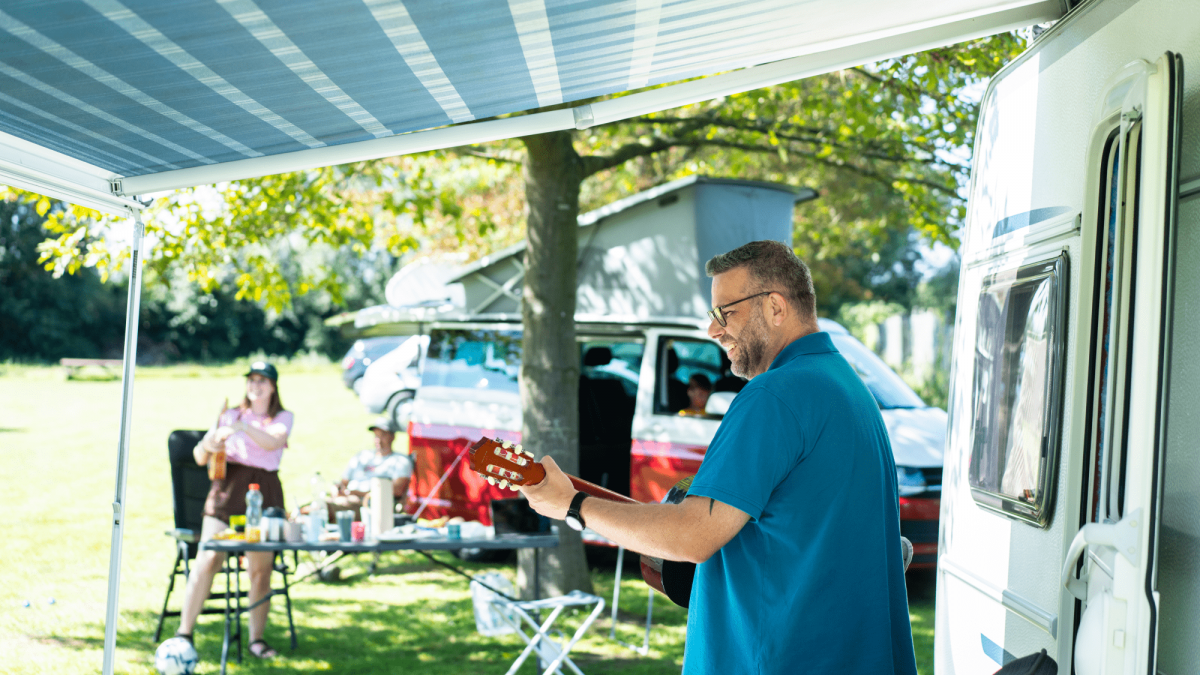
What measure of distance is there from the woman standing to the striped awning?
2.70 meters

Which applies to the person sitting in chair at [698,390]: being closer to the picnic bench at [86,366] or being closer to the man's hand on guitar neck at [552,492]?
the man's hand on guitar neck at [552,492]

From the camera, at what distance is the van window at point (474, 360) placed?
324 inches

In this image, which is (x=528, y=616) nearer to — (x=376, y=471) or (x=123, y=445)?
(x=123, y=445)

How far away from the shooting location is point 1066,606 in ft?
6.52

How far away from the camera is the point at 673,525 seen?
2.02 meters

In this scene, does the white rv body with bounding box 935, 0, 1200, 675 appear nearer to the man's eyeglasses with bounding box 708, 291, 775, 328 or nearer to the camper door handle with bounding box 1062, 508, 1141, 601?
the camper door handle with bounding box 1062, 508, 1141, 601

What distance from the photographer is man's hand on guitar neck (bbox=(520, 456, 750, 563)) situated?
200 cm

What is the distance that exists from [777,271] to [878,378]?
229 inches

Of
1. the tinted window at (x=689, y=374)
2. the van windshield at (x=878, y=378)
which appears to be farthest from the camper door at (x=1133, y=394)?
the tinted window at (x=689, y=374)

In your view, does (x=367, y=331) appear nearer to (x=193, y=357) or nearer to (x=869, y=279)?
(x=869, y=279)

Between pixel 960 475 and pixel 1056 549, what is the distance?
733mm

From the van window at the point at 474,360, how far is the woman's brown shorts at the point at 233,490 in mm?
2677

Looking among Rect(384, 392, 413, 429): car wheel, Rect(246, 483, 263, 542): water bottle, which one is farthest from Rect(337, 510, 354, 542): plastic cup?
Rect(384, 392, 413, 429): car wheel

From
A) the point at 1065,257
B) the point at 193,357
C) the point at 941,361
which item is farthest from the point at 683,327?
the point at 193,357
